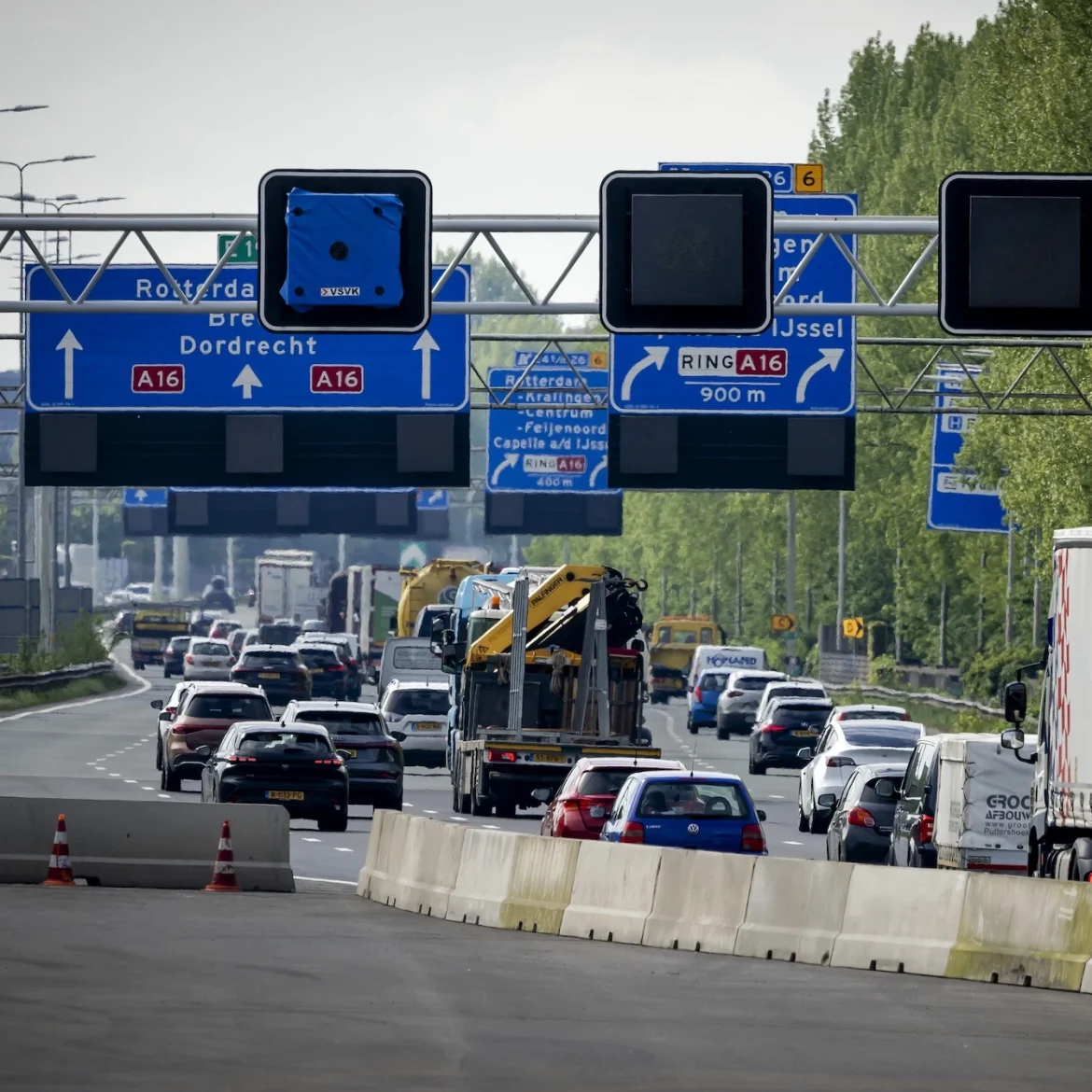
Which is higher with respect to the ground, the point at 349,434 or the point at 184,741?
the point at 349,434

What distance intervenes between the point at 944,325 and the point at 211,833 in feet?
28.3

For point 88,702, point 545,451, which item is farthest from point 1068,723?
point 88,702

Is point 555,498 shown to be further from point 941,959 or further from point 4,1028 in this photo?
point 4,1028

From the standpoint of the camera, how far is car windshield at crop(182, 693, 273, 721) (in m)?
42.1

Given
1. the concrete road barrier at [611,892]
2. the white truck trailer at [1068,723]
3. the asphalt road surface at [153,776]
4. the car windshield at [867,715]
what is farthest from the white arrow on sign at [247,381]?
the white truck trailer at [1068,723]

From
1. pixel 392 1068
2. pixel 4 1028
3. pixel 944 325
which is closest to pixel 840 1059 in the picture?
pixel 392 1068

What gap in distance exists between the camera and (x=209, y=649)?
8275 cm

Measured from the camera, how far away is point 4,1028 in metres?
13.5

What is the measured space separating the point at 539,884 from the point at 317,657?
53742 millimetres

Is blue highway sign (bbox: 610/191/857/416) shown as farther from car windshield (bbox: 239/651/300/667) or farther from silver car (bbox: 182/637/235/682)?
silver car (bbox: 182/637/235/682)

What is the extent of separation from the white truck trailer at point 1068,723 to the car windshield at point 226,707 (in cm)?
2231

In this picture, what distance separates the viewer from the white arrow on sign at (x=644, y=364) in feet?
132

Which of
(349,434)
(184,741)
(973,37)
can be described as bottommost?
(184,741)

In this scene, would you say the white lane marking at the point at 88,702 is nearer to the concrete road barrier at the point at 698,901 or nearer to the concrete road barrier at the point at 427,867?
the concrete road barrier at the point at 427,867
